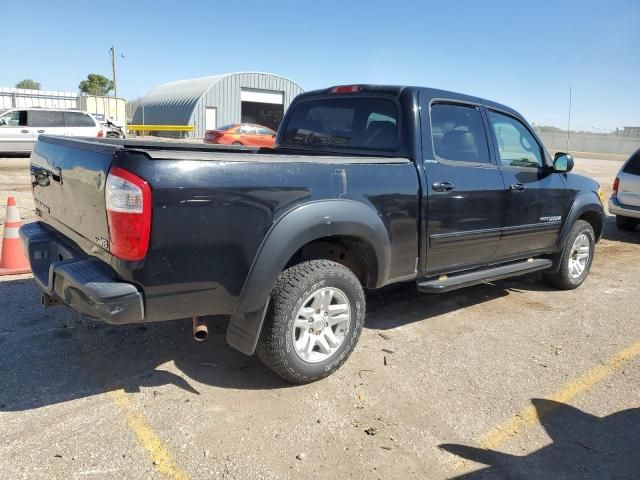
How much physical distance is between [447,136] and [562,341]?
1940mm

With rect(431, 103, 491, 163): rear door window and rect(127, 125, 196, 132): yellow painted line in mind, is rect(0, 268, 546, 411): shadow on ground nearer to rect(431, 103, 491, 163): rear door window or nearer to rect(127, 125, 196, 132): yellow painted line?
rect(431, 103, 491, 163): rear door window

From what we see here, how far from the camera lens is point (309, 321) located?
3.32 m

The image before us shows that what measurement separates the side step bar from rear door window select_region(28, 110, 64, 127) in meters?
17.0

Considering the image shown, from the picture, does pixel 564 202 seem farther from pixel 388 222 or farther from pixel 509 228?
pixel 388 222

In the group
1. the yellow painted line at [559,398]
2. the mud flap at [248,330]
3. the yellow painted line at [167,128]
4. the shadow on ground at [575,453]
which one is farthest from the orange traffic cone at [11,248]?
the yellow painted line at [167,128]

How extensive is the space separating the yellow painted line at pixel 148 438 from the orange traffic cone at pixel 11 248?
2.76m

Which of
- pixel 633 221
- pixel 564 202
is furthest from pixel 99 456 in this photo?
pixel 633 221

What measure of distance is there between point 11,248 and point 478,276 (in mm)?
4456

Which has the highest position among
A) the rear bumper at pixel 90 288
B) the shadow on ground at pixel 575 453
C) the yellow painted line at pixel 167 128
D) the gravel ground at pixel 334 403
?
the yellow painted line at pixel 167 128

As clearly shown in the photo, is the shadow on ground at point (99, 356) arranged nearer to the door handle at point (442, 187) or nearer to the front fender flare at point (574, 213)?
the door handle at point (442, 187)

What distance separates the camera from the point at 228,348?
12.8 ft

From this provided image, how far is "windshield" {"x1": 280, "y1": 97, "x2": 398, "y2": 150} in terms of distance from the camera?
408 centimetres

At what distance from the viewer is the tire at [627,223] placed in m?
9.96

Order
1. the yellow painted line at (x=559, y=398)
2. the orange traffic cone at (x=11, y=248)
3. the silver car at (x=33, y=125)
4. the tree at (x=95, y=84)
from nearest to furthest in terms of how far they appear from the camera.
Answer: the yellow painted line at (x=559, y=398) < the orange traffic cone at (x=11, y=248) < the silver car at (x=33, y=125) < the tree at (x=95, y=84)
